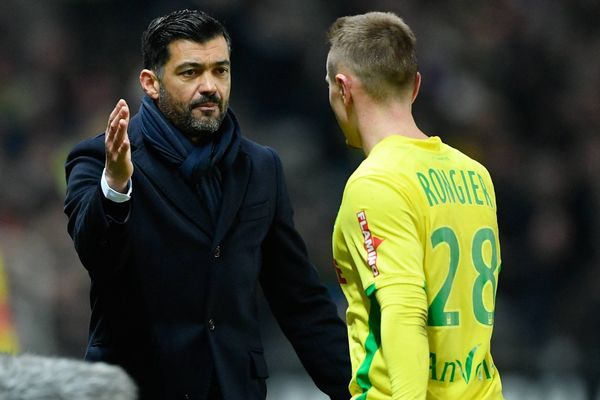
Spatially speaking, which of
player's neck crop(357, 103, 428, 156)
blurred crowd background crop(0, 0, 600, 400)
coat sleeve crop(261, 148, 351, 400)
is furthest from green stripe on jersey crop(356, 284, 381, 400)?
blurred crowd background crop(0, 0, 600, 400)

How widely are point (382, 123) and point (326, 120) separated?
6.20 metres

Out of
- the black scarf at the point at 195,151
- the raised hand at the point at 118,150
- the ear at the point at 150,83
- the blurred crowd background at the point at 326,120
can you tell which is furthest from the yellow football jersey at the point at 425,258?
the blurred crowd background at the point at 326,120

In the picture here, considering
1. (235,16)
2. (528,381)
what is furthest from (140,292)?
(235,16)

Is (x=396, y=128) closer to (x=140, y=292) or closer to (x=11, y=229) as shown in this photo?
(x=140, y=292)

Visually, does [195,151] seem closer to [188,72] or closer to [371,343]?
[188,72]

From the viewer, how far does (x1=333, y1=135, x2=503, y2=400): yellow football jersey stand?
3.36 meters

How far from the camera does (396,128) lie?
3.56m

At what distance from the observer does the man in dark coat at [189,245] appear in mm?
4047

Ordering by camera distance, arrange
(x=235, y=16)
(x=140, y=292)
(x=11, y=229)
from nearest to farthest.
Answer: (x=140, y=292) → (x=11, y=229) → (x=235, y=16)

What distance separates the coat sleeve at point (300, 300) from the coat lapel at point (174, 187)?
286mm

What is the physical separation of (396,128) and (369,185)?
9.1 inches

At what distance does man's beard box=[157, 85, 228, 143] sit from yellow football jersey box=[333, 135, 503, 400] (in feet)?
2.58

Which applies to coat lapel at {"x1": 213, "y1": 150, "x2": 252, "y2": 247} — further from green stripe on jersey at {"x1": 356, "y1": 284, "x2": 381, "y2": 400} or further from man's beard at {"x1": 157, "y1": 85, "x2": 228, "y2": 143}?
green stripe on jersey at {"x1": 356, "y1": 284, "x2": 381, "y2": 400}

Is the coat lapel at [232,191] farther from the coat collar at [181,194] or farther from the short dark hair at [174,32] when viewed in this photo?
the short dark hair at [174,32]
